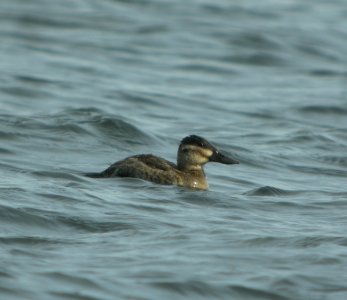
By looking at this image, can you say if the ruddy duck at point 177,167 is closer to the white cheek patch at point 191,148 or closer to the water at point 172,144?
the white cheek patch at point 191,148

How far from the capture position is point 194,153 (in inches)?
557

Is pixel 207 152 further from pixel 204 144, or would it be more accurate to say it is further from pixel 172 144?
pixel 172 144

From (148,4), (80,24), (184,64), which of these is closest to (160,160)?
(184,64)

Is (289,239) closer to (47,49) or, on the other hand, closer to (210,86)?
(210,86)

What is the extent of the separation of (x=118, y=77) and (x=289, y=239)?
40.1ft

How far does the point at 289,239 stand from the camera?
11.4m

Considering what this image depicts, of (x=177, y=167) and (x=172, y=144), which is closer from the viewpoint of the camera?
(x=177, y=167)

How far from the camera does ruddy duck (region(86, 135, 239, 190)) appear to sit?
44.8 ft

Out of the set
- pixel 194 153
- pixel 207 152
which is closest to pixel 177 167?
pixel 194 153

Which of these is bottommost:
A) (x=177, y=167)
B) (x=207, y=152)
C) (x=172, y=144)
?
(x=172, y=144)

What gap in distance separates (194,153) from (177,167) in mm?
237

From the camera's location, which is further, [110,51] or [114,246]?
[110,51]

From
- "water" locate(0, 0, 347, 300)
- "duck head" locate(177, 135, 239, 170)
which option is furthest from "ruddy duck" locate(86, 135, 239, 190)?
"water" locate(0, 0, 347, 300)

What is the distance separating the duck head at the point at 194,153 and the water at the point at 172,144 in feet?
1.02
